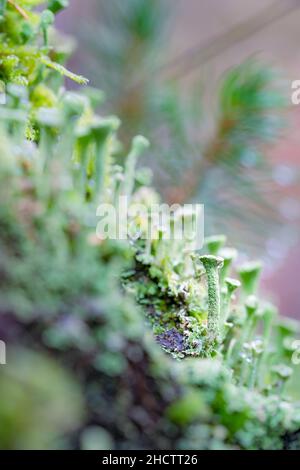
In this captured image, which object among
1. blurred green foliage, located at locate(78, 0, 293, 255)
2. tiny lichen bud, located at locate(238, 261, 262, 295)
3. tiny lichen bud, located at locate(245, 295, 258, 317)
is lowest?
tiny lichen bud, located at locate(245, 295, 258, 317)

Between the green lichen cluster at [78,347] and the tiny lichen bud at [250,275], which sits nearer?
the green lichen cluster at [78,347]

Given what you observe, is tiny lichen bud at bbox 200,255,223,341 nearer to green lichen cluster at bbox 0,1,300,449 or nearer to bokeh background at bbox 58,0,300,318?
green lichen cluster at bbox 0,1,300,449

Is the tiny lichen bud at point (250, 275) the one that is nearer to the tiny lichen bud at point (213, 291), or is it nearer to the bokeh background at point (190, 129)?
the tiny lichen bud at point (213, 291)

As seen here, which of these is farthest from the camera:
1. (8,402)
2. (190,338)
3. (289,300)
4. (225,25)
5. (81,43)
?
(225,25)

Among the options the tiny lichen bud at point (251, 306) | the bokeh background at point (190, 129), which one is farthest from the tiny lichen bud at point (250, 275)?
the bokeh background at point (190, 129)

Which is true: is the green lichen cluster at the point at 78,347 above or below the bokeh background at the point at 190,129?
below

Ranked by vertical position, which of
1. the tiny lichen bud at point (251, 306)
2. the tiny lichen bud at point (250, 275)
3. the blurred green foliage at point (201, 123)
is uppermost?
the blurred green foliage at point (201, 123)

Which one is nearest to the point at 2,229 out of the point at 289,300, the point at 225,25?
the point at 289,300

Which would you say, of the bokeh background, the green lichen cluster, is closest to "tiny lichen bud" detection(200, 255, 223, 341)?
the green lichen cluster

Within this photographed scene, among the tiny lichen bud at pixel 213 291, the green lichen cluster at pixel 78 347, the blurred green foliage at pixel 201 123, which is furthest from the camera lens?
the blurred green foliage at pixel 201 123

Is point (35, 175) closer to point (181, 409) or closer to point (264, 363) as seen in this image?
point (181, 409)

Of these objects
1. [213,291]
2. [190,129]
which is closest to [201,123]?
[190,129]
